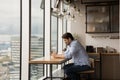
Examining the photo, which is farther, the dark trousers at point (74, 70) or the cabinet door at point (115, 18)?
the cabinet door at point (115, 18)

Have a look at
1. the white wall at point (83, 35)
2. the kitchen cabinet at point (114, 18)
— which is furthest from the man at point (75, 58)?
the kitchen cabinet at point (114, 18)

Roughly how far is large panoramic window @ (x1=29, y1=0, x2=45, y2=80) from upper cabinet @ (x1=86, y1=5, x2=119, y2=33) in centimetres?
172

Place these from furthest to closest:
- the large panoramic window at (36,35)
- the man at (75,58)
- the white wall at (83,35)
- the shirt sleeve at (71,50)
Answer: the white wall at (83,35)
the large panoramic window at (36,35)
the man at (75,58)
the shirt sleeve at (71,50)

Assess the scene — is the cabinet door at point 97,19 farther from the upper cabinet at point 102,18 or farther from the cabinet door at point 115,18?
the cabinet door at point 115,18

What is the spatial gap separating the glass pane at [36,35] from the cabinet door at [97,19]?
A: 5.60ft

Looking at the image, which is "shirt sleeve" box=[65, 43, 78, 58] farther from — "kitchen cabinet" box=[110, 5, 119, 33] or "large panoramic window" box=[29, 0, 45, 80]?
"kitchen cabinet" box=[110, 5, 119, 33]

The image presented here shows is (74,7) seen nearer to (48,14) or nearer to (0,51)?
(48,14)

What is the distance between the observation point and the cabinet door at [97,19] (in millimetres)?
7688

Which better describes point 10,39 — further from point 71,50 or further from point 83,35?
point 83,35

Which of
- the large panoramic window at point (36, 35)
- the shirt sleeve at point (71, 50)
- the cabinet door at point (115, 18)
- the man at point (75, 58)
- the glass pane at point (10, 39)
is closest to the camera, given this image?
the glass pane at point (10, 39)

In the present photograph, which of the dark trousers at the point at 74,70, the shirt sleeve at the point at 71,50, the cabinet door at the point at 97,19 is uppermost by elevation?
the cabinet door at the point at 97,19

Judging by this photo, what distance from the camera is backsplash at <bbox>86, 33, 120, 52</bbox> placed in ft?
25.2

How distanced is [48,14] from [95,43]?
184 cm

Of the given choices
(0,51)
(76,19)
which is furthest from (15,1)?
(76,19)
